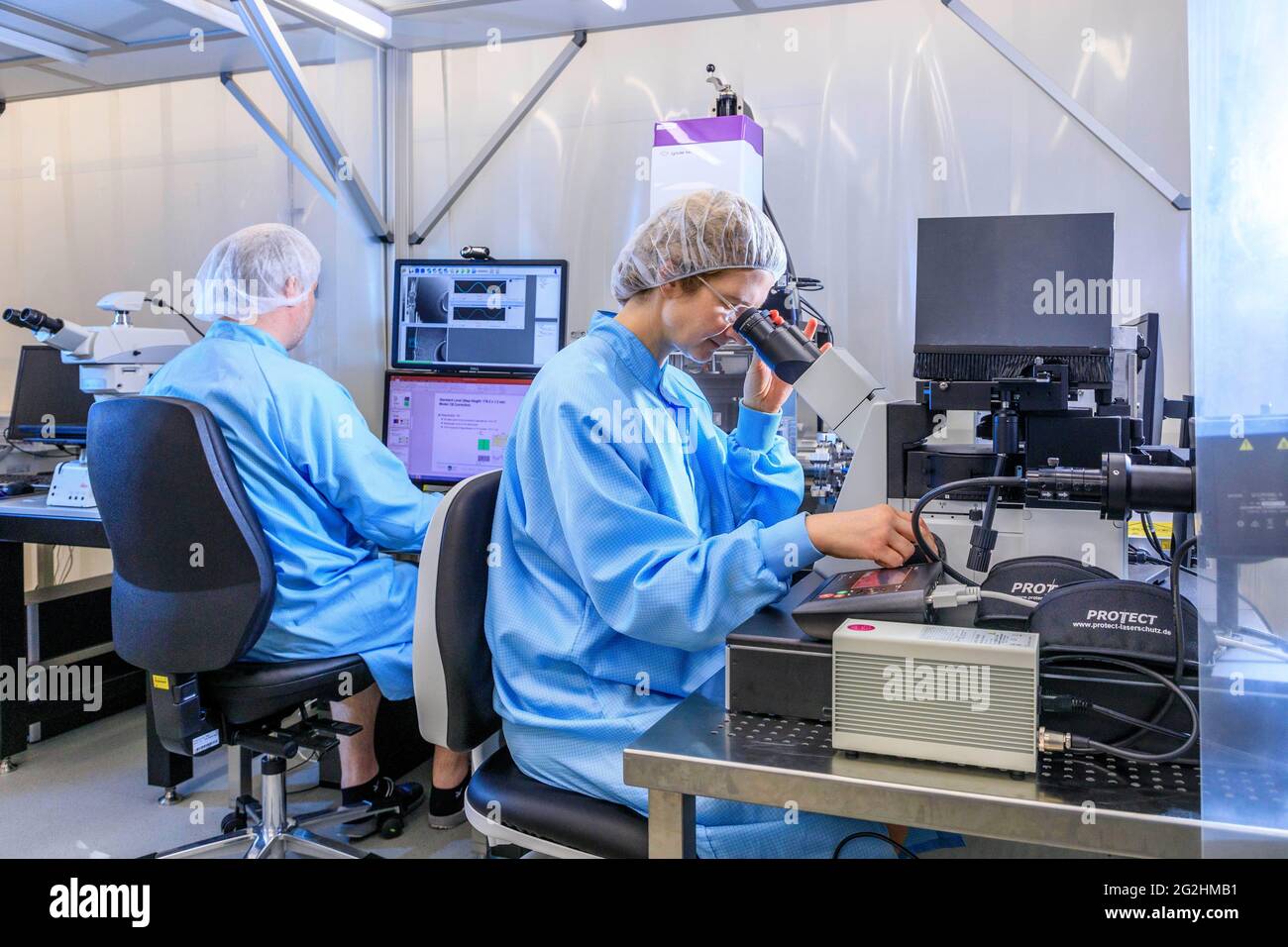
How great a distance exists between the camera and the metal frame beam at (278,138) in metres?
3.03

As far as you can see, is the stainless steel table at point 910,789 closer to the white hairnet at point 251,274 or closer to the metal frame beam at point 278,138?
the white hairnet at point 251,274

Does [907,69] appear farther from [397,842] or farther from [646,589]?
[397,842]

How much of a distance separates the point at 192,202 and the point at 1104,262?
3024 millimetres

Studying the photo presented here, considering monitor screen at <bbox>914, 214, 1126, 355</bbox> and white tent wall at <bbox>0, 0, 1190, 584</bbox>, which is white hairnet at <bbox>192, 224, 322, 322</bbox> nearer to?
white tent wall at <bbox>0, 0, 1190, 584</bbox>

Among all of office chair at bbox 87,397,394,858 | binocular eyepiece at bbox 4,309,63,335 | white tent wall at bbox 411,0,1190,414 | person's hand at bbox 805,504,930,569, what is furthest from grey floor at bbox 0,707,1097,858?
white tent wall at bbox 411,0,1190,414

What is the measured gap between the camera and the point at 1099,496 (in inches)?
33.8

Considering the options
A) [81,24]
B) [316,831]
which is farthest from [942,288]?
[81,24]

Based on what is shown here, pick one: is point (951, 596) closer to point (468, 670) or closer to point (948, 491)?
point (948, 491)

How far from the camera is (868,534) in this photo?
1013mm

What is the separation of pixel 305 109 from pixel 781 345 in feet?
7.16

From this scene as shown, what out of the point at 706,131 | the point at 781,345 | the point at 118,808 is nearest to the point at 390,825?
the point at 118,808

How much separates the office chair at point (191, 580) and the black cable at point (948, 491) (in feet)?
3.83

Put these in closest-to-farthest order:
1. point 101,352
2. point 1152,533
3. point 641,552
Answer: point 641,552 → point 1152,533 → point 101,352

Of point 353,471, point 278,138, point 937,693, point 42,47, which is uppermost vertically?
point 42,47
